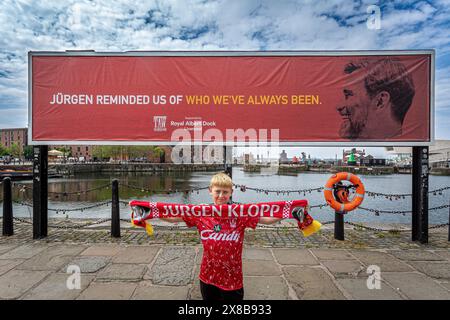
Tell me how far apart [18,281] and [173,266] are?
2310 mm

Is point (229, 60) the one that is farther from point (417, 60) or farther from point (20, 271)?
point (20, 271)

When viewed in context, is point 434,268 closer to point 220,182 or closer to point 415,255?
point 415,255

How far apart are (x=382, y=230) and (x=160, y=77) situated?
23.1ft

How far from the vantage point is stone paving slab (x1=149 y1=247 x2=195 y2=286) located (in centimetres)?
392

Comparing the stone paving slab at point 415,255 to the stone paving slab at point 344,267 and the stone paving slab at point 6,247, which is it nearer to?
the stone paving slab at point 344,267

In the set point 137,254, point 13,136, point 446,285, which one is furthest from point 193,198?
point 13,136

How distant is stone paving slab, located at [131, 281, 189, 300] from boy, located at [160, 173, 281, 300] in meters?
1.21

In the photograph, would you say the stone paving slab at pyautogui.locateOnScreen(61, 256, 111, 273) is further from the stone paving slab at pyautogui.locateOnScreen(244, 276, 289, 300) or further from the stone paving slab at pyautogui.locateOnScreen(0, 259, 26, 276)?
the stone paving slab at pyautogui.locateOnScreen(244, 276, 289, 300)

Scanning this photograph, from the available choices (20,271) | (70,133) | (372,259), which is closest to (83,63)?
(70,133)

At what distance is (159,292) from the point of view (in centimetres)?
356

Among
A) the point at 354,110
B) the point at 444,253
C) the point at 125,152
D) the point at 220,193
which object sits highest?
the point at 125,152

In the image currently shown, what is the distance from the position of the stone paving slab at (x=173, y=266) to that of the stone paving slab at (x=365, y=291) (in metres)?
2.37

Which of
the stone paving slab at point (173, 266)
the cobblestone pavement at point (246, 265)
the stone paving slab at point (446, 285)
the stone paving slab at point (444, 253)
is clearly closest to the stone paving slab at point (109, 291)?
the cobblestone pavement at point (246, 265)

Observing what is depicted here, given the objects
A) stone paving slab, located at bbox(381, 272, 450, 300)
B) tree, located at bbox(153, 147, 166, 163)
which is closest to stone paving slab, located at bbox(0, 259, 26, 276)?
stone paving slab, located at bbox(381, 272, 450, 300)
